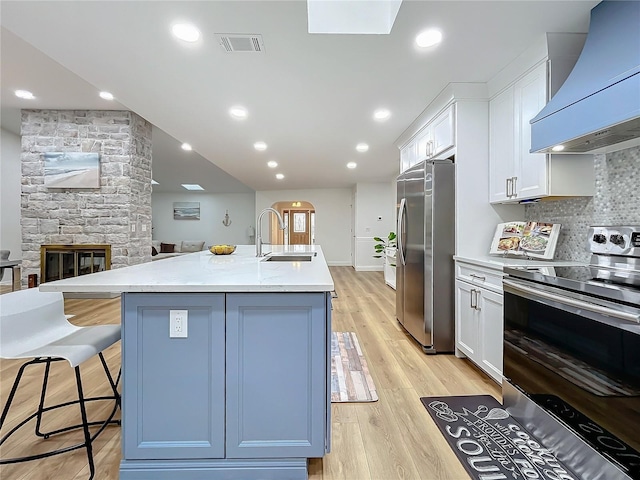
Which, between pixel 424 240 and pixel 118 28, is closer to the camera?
pixel 118 28

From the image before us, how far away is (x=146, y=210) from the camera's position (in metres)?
5.52

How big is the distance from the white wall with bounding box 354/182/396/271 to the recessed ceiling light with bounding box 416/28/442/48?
663 cm

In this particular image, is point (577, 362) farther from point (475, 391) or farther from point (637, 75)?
point (637, 75)

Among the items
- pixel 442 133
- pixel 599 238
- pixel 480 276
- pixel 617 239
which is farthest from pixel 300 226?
pixel 617 239

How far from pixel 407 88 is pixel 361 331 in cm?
255

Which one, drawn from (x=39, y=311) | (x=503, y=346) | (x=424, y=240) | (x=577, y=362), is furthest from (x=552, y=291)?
(x=39, y=311)

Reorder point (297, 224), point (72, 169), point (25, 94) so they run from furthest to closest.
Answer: point (297, 224), point (72, 169), point (25, 94)

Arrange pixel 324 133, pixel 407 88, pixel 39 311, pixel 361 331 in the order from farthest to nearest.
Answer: pixel 324 133 → pixel 361 331 → pixel 407 88 → pixel 39 311

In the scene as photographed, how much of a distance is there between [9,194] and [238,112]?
18.3 ft

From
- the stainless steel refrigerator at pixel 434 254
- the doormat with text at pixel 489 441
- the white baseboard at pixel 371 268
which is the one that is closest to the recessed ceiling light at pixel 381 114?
the stainless steel refrigerator at pixel 434 254

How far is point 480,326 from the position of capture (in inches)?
97.0

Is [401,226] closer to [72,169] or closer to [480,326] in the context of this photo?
[480,326]

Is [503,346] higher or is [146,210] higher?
[146,210]

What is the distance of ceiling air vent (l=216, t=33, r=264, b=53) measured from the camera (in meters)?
2.18
